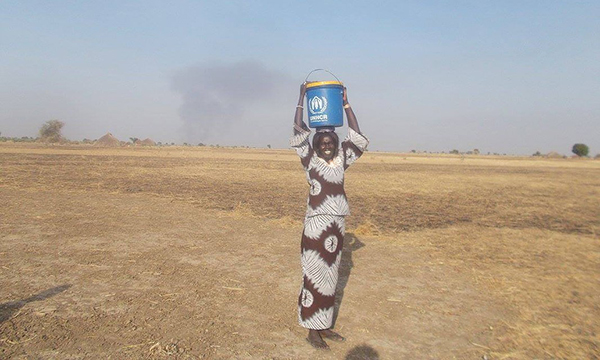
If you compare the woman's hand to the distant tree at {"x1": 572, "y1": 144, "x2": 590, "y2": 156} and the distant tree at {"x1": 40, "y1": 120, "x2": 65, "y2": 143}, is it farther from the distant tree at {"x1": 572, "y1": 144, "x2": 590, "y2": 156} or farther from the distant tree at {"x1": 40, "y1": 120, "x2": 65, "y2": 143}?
the distant tree at {"x1": 572, "y1": 144, "x2": 590, "y2": 156}

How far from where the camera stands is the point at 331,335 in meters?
3.74

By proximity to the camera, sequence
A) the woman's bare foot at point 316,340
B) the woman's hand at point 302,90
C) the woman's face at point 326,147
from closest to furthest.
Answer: the woman's bare foot at point 316,340
the woman's face at point 326,147
the woman's hand at point 302,90

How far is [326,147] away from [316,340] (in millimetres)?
1945

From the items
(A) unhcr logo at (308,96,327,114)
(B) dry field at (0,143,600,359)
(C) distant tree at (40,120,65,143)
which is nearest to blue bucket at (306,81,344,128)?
(A) unhcr logo at (308,96,327,114)

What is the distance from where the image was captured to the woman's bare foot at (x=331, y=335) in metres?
3.72

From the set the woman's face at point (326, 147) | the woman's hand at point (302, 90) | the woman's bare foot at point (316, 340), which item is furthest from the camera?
the woman's hand at point (302, 90)

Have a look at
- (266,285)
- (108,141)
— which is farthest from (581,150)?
(108,141)

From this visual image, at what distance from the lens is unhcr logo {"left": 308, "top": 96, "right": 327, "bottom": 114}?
11.7 ft

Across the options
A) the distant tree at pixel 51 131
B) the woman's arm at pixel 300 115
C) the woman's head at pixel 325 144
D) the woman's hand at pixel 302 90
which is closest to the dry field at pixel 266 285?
the woman's head at pixel 325 144

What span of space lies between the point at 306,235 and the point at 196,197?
10.2 m

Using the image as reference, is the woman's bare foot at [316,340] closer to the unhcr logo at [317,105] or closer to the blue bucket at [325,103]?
the blue bucket at [325,103]

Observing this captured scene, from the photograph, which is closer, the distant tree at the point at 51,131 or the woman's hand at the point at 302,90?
the woman's hand at the point at 302,90

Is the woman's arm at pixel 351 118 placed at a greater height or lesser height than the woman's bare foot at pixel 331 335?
greater

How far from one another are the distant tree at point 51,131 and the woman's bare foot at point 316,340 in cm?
8074
